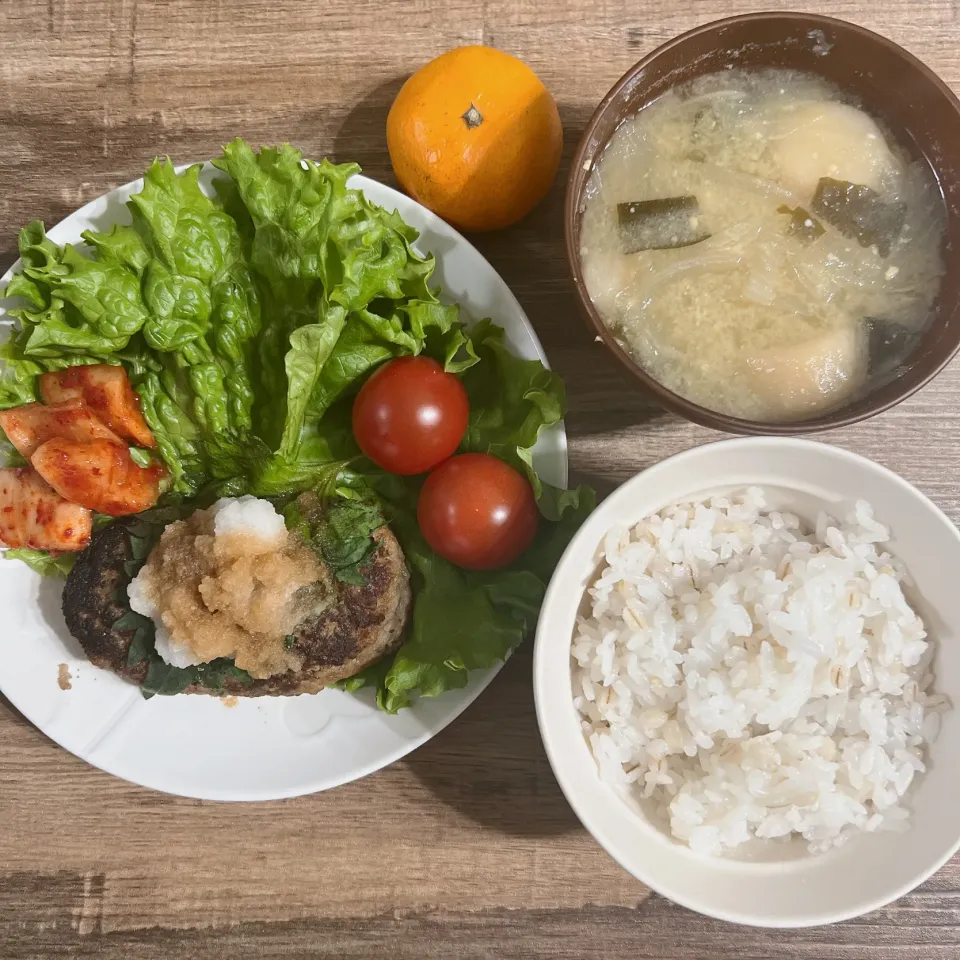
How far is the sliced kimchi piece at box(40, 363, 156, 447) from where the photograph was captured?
1679mm

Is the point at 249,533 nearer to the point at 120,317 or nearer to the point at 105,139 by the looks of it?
the point at 120,317

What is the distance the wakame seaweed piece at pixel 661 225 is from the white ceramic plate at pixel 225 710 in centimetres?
27

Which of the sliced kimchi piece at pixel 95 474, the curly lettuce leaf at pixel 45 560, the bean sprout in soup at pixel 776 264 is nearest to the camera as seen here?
the bean sprout in soup at pixel 776 264

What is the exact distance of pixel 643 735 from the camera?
4.91 ft

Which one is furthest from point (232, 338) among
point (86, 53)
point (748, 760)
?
point (748, 760)

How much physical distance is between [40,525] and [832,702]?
1.61m

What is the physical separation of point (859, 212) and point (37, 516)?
5.75 ft

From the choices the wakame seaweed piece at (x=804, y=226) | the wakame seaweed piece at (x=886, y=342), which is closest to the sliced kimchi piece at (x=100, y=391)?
the wakame seaweed piece at (x=804, y=226)

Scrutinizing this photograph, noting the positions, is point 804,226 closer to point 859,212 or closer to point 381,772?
point 859,212

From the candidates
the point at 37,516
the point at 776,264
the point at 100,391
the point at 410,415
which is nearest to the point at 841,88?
the point at 776,264

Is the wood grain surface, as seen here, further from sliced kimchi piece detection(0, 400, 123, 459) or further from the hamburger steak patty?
sliced kimchi piece detection(0, 400, 123, 459)

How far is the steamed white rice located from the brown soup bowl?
23 cm

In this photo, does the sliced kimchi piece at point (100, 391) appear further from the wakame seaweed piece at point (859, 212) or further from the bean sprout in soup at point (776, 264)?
the wakame seaweed piece at point (859, 212)

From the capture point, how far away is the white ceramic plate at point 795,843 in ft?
4.47
